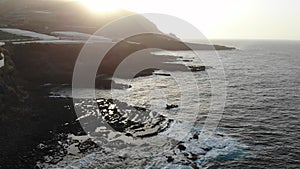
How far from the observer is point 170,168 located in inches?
834

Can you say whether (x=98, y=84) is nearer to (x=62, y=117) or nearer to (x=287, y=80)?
(x=62, y=117)

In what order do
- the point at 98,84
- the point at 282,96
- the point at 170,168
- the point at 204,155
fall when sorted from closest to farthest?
the point at 170,168 < the point at 204,155 < the point at 282,96 < the point at 98,84

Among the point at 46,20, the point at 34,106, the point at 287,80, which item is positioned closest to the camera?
the point at 34,106

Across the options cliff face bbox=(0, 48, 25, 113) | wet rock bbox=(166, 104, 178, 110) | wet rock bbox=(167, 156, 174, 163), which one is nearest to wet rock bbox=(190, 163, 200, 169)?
wet rock bbox=(167, 156, 174, 163)

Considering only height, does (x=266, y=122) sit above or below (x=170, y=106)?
below

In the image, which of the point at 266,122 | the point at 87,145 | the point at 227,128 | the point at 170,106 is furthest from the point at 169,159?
the point at 170,106

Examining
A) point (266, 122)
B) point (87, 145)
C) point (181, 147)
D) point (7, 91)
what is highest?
point (7, 91)

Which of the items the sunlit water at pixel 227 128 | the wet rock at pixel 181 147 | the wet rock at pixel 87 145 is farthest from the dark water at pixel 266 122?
the wet rock at pixel 87 145

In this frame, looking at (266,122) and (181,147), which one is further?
(266,122)

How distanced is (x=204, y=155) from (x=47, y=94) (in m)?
25.1

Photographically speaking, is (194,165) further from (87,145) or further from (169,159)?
(87,145)

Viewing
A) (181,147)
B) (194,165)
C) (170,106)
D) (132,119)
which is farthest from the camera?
(170,106)

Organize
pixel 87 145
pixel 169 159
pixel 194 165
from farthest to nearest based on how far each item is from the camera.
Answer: pixel 87 145 → pixel 169 159 → pixel 194 165

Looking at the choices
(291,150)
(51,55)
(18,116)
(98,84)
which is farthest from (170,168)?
(51,55)
